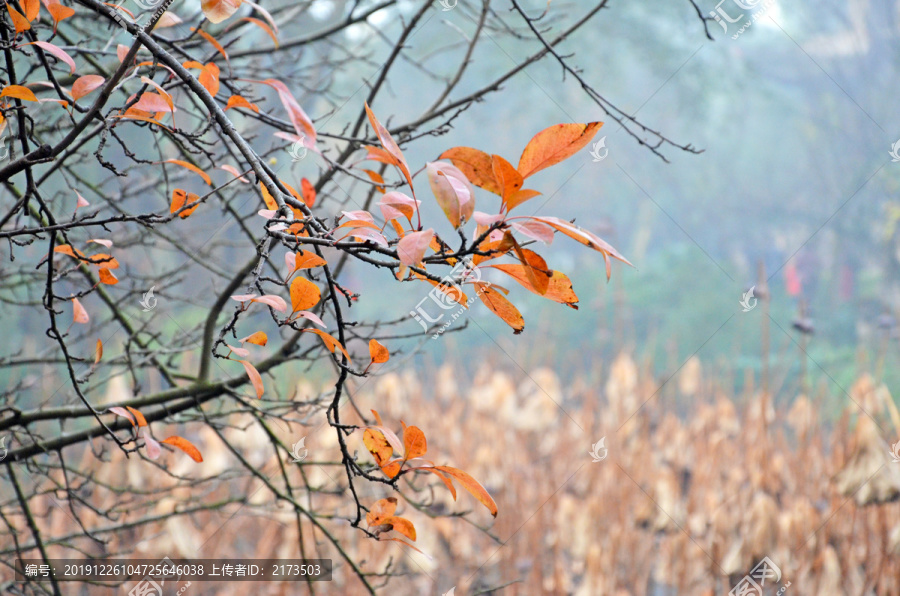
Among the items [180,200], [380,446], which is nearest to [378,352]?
[380,446]

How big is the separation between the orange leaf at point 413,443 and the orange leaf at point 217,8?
24 cm

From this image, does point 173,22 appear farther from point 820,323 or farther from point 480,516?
point 820,323

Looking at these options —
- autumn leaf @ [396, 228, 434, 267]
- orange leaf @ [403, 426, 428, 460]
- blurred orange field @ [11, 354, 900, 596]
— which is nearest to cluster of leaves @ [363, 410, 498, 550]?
orange leaf @ [403, 426, 428, 460]

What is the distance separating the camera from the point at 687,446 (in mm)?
1652

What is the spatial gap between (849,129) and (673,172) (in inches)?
42.2

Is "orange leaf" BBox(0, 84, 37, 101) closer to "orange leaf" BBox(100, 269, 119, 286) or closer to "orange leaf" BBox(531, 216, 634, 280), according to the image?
"orange leaf" BBox(100, 269, 119, 286)

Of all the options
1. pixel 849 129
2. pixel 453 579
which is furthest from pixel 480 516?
pixel 849 129

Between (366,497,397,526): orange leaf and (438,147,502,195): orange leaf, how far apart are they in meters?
0.18

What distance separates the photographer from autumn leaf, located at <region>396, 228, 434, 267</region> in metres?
0.25

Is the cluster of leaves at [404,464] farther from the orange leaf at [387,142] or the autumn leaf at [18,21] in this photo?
the autumn leaf at [18,21]

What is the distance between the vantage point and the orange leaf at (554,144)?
30cm

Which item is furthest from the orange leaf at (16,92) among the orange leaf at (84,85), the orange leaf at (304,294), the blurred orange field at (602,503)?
the blurred orange field at (602,503)

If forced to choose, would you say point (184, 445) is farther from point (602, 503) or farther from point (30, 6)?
point (602, 503)

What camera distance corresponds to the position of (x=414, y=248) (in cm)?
26
